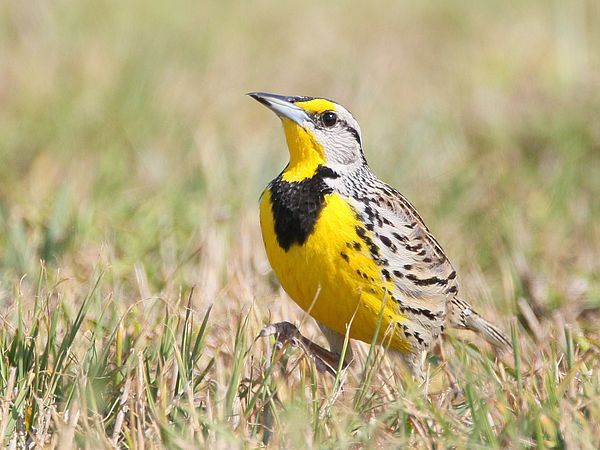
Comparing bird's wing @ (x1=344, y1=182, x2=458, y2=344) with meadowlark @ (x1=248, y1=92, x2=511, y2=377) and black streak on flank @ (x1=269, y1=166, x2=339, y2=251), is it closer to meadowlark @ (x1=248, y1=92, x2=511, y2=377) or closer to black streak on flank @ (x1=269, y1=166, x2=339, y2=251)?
meadowlark @ (x1=248, y1=92, x2=511, y2=377)

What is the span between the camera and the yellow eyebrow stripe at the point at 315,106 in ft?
12.3

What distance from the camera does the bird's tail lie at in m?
3.87

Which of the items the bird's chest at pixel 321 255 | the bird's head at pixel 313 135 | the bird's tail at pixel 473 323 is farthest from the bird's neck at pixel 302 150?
the bird's tail at pixel 473 323

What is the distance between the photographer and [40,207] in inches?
180

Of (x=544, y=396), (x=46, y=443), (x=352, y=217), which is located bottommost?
(x=46, y=443)

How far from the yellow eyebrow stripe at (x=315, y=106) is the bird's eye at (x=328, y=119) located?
1 cm

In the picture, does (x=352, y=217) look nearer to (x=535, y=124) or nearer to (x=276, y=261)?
(x=276, y=261)

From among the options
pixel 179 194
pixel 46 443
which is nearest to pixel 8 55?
pixel 179 194

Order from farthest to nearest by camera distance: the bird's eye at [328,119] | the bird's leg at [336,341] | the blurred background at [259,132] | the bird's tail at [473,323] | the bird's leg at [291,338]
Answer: the blurred background at [259,132] < the bird's tail at [473,323] < the bird's eye at [328,119] < the bird's leg at [336,341] < the bird's leg at [291,338]

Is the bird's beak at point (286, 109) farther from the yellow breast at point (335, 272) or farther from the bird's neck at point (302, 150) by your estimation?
the yellow breast at point (335, 272)

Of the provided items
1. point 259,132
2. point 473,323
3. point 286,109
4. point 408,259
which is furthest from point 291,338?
point 259,132

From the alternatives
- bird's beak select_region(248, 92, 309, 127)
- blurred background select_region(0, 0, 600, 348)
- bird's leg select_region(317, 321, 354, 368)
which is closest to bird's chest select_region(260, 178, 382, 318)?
bird's leg select_region(317, 321, 354, 368)

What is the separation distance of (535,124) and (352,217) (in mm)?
2940

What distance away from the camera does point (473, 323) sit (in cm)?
395
